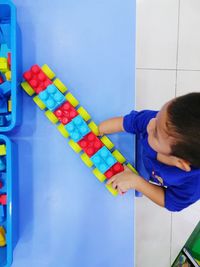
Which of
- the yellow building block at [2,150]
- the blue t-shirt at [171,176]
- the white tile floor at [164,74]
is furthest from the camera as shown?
the white tile floor at [164,74]

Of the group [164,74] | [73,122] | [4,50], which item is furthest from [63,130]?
[164,74]

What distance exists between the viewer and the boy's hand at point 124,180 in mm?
662

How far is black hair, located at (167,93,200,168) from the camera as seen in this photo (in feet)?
1.30

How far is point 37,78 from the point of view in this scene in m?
0.67

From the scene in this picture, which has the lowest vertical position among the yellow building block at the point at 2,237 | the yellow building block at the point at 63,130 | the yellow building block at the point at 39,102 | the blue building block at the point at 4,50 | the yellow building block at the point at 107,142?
the yellow building block at the point at 2,237

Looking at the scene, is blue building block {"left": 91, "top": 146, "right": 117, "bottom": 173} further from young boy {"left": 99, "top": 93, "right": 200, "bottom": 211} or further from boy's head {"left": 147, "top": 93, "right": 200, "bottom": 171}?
boy's head {"left": 147, "top": 93, "right": 200, "bottom": 171}

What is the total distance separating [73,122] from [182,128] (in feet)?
1.08

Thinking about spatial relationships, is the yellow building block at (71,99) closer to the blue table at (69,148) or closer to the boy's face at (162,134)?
the blue table at (69,148)

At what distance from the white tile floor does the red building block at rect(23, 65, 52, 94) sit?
1.29 feet

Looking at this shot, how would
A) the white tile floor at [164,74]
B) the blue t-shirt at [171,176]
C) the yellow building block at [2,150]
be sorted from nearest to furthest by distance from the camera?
the blue t-shirt at [171,176] < the yellow building block at [2,150] < the white tile floor at [164,74]

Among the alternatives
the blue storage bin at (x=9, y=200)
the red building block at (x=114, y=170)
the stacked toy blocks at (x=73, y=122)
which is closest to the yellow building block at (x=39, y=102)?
the stacked toy blocks at (x=73, y=122)

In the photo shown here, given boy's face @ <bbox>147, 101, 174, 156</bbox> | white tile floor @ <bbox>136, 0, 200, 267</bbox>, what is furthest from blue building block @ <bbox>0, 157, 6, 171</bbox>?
white tile floor @ <bbox>136, 0, 200, 267</bbox>

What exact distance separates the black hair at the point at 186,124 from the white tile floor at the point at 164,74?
0.56 meters

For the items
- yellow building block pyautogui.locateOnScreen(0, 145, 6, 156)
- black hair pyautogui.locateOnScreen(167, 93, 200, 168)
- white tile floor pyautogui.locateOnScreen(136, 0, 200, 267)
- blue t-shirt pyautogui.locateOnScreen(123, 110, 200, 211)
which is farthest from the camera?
white tile floor pyautogui.locateOnScreen(136, 0, 200, 267)
